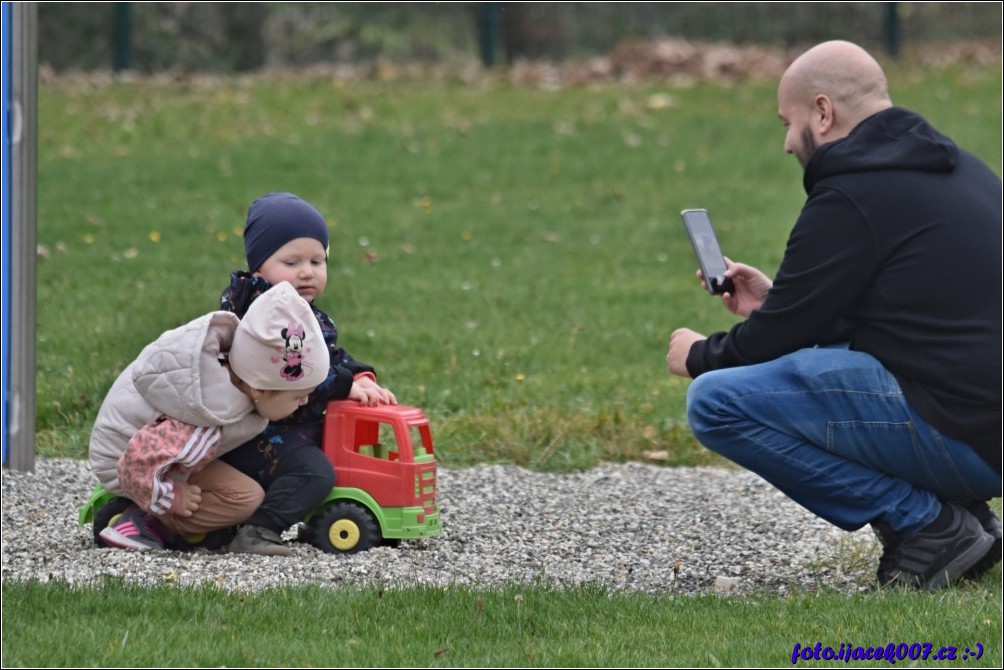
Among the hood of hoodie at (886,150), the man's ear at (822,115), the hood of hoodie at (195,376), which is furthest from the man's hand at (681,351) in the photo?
the hood of hoodie at (195,376)

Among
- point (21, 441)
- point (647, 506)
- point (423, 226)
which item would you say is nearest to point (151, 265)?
point (423, 226)

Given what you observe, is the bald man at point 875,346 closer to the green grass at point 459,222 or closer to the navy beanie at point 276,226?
the navy beanie at point 276,226

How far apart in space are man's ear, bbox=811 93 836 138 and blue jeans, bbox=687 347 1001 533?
64cm

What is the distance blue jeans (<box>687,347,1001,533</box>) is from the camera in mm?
4391

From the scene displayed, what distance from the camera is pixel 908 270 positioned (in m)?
4.29

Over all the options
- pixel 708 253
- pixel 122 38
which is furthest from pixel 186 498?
pixel 122 38

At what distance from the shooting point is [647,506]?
560 cm

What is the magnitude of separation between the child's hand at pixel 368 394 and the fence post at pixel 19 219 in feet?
5.06

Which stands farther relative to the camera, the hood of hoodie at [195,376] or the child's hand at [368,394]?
the child's hand at [368,394]

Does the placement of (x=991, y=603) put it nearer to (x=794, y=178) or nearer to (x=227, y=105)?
(x=794, y=178)

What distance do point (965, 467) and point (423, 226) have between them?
739cm

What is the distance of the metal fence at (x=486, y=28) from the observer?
18.5 meters

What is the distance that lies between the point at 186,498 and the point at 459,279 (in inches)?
214

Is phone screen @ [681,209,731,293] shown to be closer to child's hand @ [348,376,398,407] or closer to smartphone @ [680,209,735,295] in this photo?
smartphone @ [680,209,735,295]
